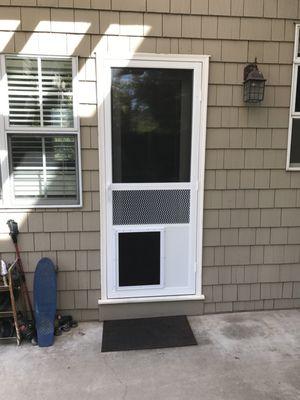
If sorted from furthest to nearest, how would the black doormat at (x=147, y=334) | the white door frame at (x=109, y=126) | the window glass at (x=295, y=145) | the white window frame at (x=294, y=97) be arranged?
1. the window glass at (x=295, y=145)
2. the white window frame at (x=294, y=97)
3. the white door frame at (x=109, y=126)
4. the black doormat at (x=147, y=334)

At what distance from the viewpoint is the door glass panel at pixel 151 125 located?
2.65 metres

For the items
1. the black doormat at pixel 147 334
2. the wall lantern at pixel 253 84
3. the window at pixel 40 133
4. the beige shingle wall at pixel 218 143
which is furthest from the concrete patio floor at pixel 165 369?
the wall lantern at pixel 253 84

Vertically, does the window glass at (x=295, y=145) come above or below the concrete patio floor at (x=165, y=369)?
above

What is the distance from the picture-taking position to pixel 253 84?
261 centimetres

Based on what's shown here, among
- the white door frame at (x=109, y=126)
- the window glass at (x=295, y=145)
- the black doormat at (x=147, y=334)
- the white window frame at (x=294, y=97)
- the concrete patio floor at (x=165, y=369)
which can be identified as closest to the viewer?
the concrete patio floor at (x=165, y=369)

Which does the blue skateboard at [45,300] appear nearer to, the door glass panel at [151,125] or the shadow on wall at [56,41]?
the shadow on wall at [56,41]

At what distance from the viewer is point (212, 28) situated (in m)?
2.61

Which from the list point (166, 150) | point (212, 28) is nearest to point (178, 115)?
point (166, 150)

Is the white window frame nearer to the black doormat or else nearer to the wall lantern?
the wall lantern

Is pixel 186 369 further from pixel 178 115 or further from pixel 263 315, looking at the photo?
pixel 178 115

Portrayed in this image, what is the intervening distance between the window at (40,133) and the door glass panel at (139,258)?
56cm

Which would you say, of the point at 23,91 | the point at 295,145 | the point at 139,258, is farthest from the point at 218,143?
the point at 23,91

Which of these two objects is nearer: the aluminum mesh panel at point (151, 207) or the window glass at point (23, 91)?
the window glass at point (23, 91)

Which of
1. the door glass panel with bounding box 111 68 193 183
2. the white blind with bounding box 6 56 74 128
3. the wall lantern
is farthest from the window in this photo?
the wall lantern
